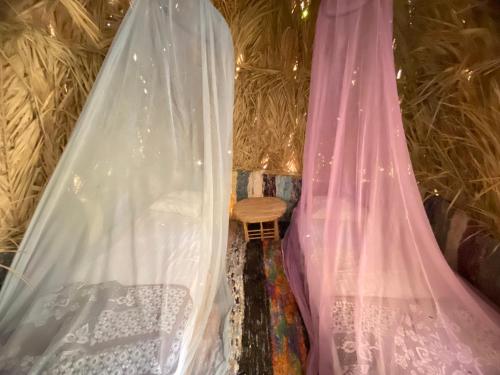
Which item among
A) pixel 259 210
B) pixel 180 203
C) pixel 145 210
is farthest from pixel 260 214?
pixel 145 210

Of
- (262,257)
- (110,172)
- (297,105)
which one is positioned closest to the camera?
(110,172)

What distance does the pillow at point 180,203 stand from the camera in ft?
3.74

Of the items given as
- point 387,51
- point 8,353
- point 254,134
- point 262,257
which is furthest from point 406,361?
point 254,134

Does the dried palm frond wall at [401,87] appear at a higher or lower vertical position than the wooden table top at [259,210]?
higher

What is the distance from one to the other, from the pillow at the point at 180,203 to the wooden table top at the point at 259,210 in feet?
2.29

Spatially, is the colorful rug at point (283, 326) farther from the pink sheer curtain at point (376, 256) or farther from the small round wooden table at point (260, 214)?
the small round wooden table at point (260, 214)

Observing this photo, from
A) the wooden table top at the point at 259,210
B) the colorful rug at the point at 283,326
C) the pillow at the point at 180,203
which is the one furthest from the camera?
the wooden table top at the point at 259,210

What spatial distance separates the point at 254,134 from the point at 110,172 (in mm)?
1213

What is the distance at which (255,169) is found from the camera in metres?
2.08

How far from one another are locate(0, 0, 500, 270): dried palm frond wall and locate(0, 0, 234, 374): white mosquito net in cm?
33

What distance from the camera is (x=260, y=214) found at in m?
1.80

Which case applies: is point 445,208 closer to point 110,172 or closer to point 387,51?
point 387,51

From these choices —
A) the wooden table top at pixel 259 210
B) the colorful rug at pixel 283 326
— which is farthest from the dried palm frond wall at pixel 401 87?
the colorful rug at pixel 283 326

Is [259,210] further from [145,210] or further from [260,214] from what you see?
[145,210]
